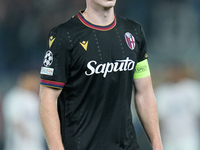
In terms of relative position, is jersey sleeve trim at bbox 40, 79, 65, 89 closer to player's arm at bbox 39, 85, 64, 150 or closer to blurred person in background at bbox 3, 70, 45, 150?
player's arm at bbox 39, 85, 64, 150

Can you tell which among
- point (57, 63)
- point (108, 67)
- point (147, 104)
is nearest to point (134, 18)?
point (147, 104)

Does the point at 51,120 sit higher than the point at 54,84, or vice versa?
the point at 54,84

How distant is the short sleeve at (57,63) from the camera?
326 cm

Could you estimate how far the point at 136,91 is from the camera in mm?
3650

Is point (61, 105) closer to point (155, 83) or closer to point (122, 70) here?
point (122, 70)

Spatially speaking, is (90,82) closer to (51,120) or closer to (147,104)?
(51,120)

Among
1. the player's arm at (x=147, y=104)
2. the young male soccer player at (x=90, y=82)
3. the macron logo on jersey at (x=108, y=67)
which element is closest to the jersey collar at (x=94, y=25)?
the young male soccer player at (x=90, y=82)

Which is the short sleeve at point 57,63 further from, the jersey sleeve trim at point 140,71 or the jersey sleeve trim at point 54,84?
the jersey sleeve trim at point 140,71

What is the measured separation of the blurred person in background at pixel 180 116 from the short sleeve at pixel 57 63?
492 centimetres

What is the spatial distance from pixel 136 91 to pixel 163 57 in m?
5.53

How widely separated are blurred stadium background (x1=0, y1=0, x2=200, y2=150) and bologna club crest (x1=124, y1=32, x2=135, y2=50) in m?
5.27

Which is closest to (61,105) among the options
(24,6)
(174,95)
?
(174,95)

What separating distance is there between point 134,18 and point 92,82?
605 cm

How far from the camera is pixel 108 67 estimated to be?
3.34m
